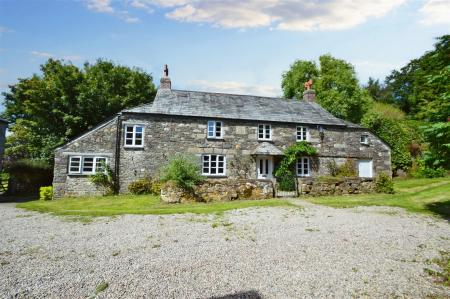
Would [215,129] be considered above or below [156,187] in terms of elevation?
above

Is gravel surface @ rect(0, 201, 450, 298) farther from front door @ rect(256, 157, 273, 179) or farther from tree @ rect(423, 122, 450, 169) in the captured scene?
front door @ rect(256, 157, 273, 179)

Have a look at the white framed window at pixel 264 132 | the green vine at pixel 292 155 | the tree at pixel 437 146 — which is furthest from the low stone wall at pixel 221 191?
the tree at pixel 437 146

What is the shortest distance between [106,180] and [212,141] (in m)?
8.21

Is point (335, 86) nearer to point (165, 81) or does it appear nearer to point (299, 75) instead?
point (299, 75)

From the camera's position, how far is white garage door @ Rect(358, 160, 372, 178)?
2284 centimetres

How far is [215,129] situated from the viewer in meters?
20.8

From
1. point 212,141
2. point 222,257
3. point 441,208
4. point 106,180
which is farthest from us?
point 212,141

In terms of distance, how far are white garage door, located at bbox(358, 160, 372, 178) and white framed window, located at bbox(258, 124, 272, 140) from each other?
843 centimetres

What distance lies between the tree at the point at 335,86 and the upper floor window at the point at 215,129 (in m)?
20.2

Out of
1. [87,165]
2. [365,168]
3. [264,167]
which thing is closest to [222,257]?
[264,167]

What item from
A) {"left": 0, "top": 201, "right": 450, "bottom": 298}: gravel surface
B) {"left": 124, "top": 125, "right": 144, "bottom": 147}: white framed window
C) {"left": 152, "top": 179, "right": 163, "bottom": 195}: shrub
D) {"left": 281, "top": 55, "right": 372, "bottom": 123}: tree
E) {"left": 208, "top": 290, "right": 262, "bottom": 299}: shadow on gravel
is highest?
{"left": 281, "top": 55, "right": 372, "bottom": 123}: tree

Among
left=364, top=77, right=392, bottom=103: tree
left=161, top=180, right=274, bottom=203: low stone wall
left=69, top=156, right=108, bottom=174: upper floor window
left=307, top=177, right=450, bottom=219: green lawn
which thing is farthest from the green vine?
left=364, top=77, right=392, bottom=103: tree

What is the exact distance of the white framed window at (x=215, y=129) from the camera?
20.8 metres

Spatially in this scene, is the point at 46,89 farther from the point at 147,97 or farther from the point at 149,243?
the point at 149,243
